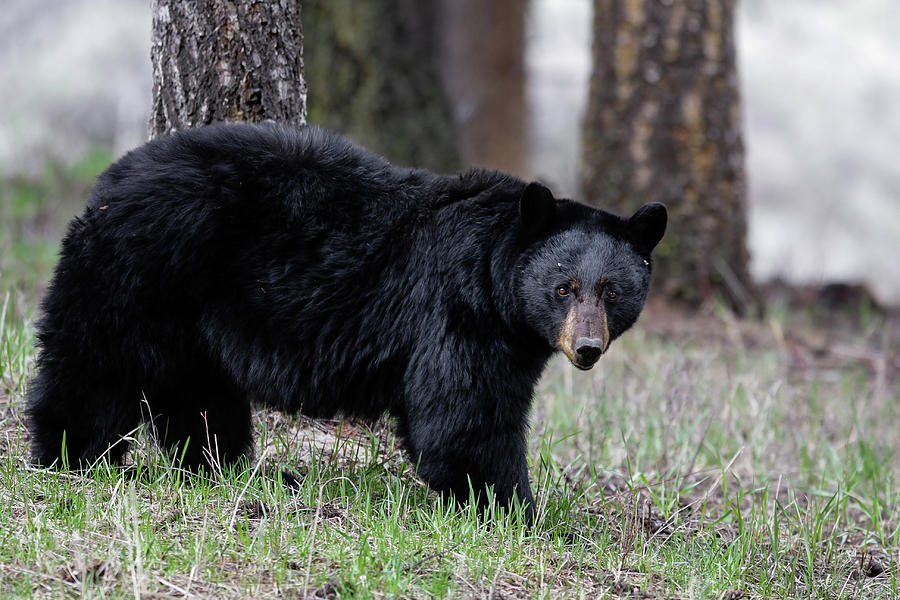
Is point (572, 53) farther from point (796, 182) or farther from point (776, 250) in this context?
point (776, 250)

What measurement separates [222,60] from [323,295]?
118 cm

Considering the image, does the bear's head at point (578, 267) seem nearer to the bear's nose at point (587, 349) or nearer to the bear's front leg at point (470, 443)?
the bear's nose at point (587, 349)

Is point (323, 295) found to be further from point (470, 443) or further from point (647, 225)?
point (647, 225)

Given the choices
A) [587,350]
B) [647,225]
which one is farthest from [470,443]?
[647,225]

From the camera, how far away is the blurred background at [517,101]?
9477 mm

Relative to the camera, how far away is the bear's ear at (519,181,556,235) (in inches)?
146

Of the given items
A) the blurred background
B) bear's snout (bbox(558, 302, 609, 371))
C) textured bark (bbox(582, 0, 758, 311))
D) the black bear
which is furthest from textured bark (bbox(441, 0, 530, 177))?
bear's snout (bbox(558, 302, 609, 371))

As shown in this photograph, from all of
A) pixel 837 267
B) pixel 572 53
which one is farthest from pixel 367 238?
pixel 572 53

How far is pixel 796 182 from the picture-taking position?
784 inches

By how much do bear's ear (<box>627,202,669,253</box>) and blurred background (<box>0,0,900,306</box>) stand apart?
4.56 m

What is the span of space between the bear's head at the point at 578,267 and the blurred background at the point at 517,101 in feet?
15.2

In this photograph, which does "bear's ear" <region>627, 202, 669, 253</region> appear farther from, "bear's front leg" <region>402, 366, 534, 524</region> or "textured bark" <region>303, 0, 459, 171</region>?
"textured bark" <region>303, 0, 459, 171</region>

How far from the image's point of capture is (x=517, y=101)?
13.5m

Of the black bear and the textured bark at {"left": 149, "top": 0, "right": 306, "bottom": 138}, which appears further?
the textured bark at {"left": 149, "top": 0, "right": 306, "bottom": 138}
